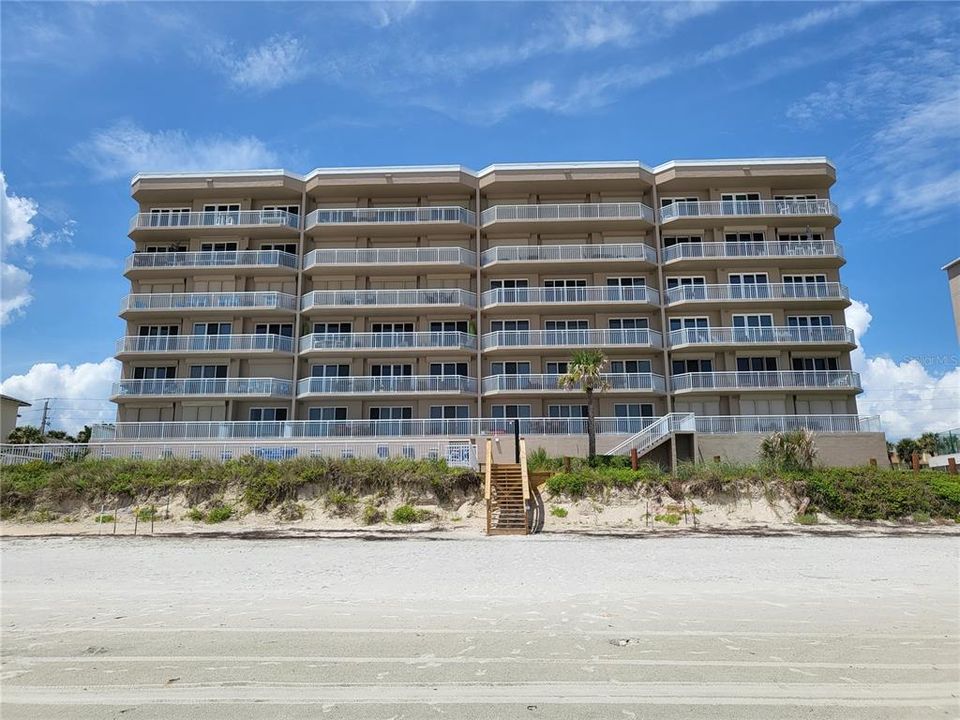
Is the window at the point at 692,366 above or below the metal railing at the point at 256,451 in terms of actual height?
above

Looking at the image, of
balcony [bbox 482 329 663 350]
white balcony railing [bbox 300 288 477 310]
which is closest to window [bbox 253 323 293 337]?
white balcony railing [bbox 300 288 477 310]

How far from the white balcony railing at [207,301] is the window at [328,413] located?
694cm

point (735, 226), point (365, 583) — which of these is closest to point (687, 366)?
point (735, 226)

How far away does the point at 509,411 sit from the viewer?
39281mm

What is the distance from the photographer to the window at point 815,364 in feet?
130

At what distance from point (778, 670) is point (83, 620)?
1129cm

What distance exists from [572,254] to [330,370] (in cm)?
1760

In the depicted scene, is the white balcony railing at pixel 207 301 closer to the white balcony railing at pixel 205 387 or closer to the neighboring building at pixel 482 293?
the neighboring building at pixel 482 293

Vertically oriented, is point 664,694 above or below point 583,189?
below

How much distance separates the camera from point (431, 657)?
8.55 metres

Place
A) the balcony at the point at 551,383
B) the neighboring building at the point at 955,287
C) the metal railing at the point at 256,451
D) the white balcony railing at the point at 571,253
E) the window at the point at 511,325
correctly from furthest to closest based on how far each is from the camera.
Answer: the window at the point at 511,325, the white balcony railing at the point at 571,253, the balcony at the point at 551,383, the metal railing at the point at 256,451, the neighboring building at the point at 955,287

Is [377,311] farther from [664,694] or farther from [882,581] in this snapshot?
[664,694]

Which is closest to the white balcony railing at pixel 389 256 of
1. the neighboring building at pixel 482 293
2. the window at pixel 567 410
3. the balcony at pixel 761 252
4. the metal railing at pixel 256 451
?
the neighboring building at pixel 482 293

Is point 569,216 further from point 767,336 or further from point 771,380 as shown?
point 771,380
